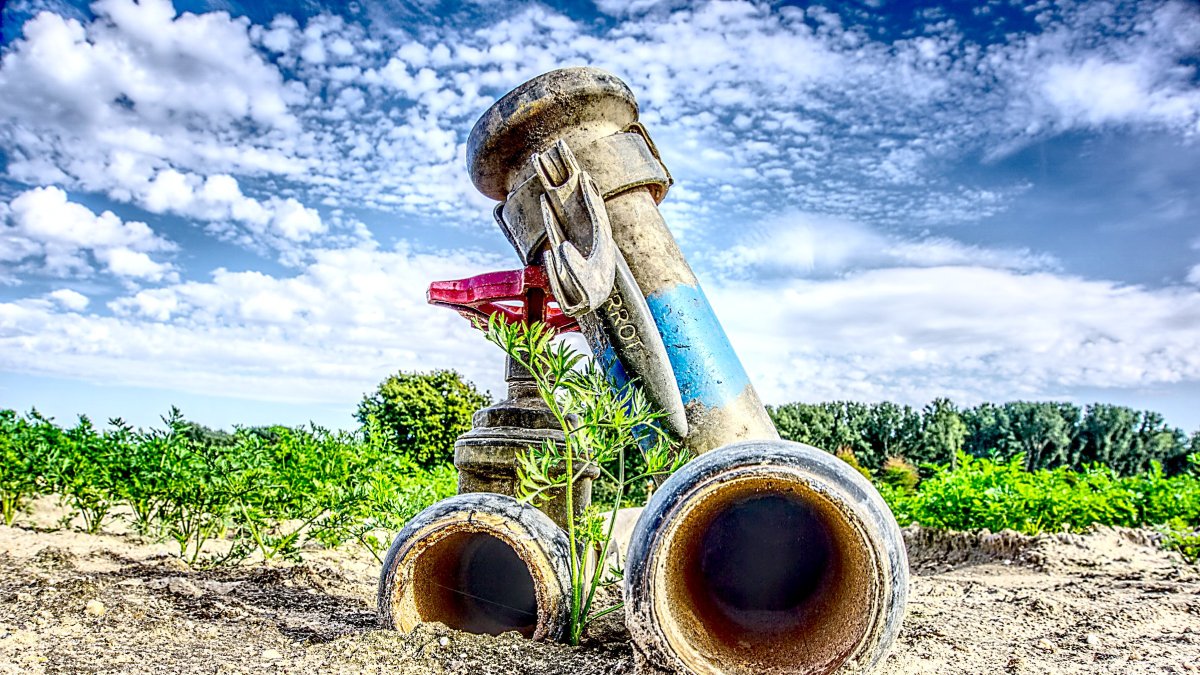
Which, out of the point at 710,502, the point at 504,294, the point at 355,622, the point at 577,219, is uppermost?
the point at 577,219

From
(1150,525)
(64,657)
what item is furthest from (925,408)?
(64,657)

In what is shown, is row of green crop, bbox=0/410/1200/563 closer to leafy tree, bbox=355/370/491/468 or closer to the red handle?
the red handle

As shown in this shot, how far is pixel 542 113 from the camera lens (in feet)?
10.4

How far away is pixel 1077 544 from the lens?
16.9ft

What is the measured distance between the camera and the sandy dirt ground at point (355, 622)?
2418 millimetres

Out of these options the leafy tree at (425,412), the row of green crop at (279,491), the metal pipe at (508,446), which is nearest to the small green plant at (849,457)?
the row of green crop at (279,491)

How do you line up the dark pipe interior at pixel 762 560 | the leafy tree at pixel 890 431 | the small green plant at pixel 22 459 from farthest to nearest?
the leafy tree at pixel 890 431, the small green plant at pixel 22 459, the dark pipe interior at pixel 762 560

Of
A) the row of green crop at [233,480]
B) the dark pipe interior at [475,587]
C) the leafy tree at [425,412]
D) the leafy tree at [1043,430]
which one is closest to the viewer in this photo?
the dark pipe interior at [475,587]

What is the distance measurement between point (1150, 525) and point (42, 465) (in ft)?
24.0

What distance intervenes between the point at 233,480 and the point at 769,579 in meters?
2.74

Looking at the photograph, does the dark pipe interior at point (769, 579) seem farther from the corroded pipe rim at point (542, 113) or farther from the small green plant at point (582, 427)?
the corroded pipe rim at point (542, 113)

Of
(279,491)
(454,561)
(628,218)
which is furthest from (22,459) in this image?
(628,218)

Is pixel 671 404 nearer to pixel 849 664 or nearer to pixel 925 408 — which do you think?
pixel 849 664

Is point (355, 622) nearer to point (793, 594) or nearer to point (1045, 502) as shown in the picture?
point (793, 594)
